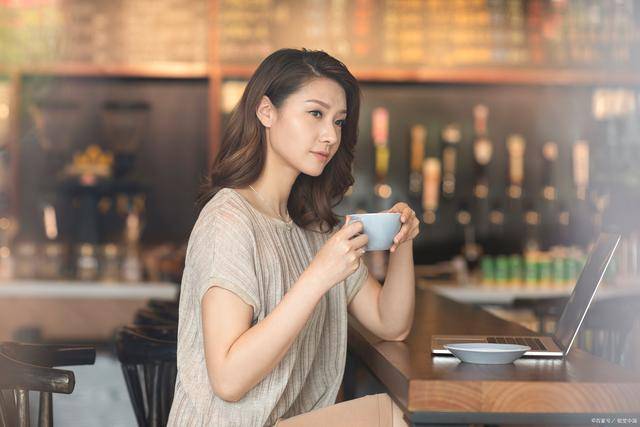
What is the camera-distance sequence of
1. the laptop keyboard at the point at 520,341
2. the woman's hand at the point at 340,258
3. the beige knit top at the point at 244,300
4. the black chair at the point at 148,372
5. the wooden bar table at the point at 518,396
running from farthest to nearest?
the black chair at the point at 148,372 → the laptop keyboard at the point at 520,341 → the beige knit top at the point at 244,300 → the woman's hand at the point at 340,258 → the wooden bar table at the point at 518,396

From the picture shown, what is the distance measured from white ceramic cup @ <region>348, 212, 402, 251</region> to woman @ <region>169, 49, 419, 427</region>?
2 cm

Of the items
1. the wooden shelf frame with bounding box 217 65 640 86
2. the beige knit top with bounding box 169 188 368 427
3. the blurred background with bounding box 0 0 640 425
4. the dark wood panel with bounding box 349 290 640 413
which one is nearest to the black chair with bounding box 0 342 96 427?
the beige knit top with bounding box 169 188 368 427

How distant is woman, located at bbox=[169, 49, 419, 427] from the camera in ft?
5.57

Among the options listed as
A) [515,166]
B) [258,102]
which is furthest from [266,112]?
[515,166]

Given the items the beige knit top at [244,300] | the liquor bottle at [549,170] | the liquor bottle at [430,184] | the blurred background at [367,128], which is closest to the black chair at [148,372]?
the beige knit top at [244,300]

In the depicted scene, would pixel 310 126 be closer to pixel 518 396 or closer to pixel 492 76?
pixel 518 396

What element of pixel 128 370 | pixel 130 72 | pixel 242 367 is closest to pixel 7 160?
pixel 130 72

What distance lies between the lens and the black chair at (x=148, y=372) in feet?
6.98

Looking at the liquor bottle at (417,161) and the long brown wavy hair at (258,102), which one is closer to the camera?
the long brown wavy hair at (258,102)

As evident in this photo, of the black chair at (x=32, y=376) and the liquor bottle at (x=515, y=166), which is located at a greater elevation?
the black chair at (x=32, y=376)

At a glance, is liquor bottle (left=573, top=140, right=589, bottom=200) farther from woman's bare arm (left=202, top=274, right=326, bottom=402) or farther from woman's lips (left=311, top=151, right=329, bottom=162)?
woman's bare arm (left=202, top=274, right=326, bottom=402)

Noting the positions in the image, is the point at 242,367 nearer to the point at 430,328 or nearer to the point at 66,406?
the point at 430,328

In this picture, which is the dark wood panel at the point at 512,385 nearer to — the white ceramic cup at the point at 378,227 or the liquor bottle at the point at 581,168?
the white ceramic cup at the point at 378,227

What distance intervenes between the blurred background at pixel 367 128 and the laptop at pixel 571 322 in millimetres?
3037
